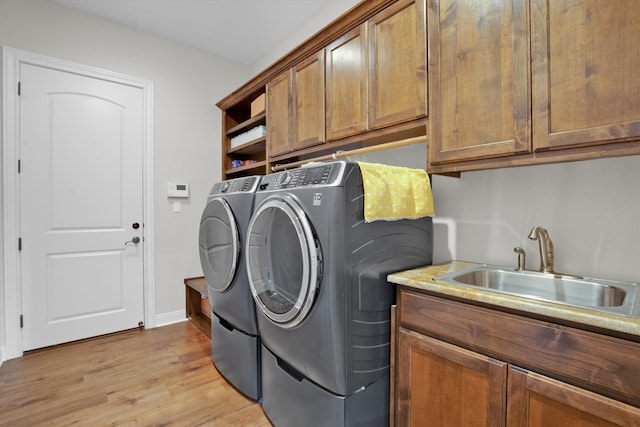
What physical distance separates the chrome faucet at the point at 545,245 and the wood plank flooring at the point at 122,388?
5.24 ft

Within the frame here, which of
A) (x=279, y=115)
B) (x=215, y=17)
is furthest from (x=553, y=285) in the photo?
(x=215, y=17)

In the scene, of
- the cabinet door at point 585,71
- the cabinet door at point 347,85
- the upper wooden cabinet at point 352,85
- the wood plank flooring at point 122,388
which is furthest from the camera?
the cabinet door at point 347,85

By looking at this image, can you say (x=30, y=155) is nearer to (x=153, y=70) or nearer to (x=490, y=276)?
(x=153, y=70)

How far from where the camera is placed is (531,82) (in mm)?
1109

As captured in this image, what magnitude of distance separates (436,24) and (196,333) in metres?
3.01

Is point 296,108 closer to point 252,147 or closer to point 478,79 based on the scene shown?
point 252,147

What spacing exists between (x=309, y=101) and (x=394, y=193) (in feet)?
3.60

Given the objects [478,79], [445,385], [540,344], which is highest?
[478,79]

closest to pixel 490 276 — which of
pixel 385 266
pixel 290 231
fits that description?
pixel 385 266

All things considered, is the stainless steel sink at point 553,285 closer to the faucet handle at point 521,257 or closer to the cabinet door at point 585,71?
the faucet handle at point 521,257

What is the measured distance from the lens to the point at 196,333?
111 inches

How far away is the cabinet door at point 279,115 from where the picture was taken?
7.66ft

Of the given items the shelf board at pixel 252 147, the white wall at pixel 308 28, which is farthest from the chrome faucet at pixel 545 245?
the shelf board at pixel 252 147

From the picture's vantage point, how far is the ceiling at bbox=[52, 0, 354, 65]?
248 centimetres
